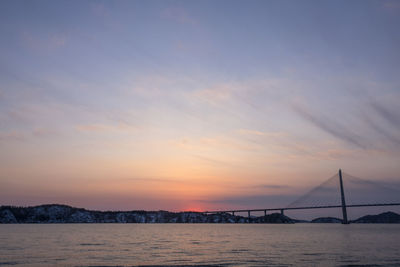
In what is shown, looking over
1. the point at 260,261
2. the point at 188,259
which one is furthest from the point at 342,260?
the point at 188,259

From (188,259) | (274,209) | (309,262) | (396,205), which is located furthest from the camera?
(274,209)

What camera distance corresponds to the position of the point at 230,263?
33.6 metres

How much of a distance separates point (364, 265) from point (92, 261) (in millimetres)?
26906

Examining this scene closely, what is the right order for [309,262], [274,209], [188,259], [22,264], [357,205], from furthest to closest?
[274,209] → [357,205] → [188,259] → [309,262] → [22,264]

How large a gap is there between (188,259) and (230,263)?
547 centimetres

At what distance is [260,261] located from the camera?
35.0 metres

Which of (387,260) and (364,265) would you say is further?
(387,260)

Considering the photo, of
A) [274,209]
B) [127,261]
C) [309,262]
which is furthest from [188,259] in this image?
[274,209]

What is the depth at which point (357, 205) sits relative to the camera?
15075 cm

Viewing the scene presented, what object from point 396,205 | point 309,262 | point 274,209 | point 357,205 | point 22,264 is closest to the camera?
point 22,264

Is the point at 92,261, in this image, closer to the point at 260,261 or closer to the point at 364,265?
the point at 260,261

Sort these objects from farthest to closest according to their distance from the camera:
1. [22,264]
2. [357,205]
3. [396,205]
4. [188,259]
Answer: [357,205]
[396,205]
[188,259]
[22,264]

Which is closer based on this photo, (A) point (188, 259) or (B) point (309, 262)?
(B) point (309, 262)

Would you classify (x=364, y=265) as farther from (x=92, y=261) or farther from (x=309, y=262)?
(x=92, y=261)
